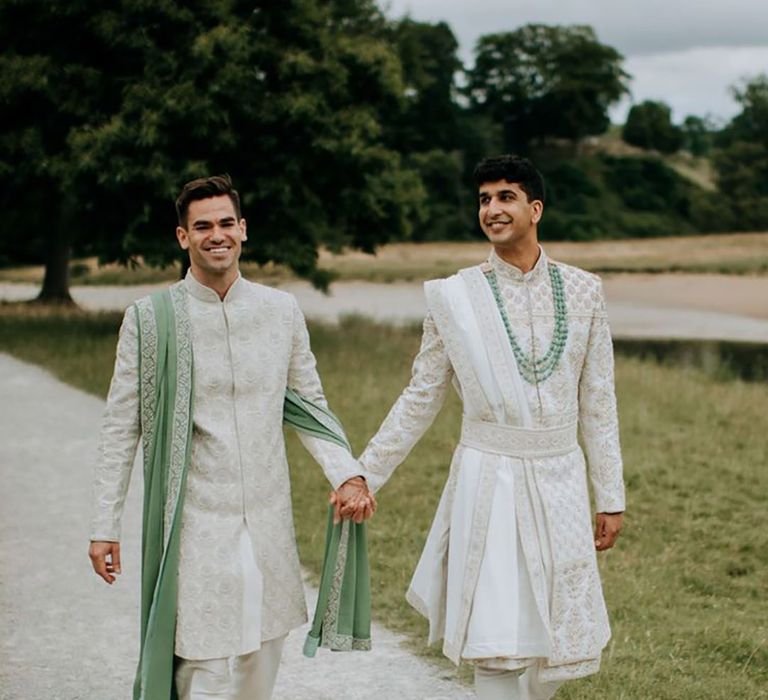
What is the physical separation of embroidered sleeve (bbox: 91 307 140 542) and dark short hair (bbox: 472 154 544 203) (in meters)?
1.17

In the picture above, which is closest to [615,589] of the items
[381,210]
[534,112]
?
[381,210]

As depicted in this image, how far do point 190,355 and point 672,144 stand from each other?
8847cm

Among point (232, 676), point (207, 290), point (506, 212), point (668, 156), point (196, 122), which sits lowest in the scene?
point (232, 676)

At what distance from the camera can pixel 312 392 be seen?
13.7 ft

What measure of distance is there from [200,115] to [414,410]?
14.4 meters

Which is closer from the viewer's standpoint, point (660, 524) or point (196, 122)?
point (660, 524)

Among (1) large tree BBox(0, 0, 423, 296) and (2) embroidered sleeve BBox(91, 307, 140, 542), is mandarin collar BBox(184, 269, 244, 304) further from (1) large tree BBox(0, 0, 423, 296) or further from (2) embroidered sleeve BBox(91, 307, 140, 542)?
(1) large tree BBox(0, 0, 423, 296)

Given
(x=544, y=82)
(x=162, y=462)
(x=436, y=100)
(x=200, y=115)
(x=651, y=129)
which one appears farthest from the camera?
(x=651, y=129)

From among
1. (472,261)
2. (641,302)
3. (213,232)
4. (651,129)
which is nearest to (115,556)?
(213,232)

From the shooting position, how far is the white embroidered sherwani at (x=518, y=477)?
3949 mm

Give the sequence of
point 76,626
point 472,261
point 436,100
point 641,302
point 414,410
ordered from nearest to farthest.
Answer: point 414,410
point 76,626
point 641,302
point 472,261
point 436,100

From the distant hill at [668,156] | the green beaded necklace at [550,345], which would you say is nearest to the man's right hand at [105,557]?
the green beaded necklace at [550,345]

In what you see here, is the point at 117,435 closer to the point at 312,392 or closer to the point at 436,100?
the point at 312,392

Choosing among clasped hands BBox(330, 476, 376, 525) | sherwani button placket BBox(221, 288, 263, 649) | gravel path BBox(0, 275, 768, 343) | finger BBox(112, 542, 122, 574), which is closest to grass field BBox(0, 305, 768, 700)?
clasped hands BBox(330, 476, 376, 525)
